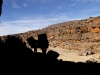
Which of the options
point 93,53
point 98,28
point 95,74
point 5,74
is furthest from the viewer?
point 98,28

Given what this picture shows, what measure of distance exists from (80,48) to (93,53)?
24.3ft

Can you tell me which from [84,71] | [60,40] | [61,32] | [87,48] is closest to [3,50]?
[84,71]

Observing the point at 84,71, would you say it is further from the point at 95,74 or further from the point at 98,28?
the point at 98,28

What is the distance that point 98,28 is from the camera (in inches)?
2264

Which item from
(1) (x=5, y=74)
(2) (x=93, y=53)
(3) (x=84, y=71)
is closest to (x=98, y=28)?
(2) (x=93, y=53)

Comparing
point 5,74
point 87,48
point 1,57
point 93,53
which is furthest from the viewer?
point 87,48

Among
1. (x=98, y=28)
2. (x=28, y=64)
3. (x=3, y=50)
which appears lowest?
(x=28, y=64)

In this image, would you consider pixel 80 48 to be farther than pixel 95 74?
Yes

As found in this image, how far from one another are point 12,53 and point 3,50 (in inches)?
34.4

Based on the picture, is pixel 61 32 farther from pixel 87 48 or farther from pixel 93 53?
pixel 93 53

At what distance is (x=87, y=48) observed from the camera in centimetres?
4678

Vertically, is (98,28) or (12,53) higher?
(98,28)

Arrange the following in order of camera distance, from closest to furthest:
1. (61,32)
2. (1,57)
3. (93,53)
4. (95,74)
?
1. (1,57)
2. (95,74)
3. (93,53)
4. (61,32)

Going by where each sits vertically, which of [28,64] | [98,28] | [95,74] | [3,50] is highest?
[98,28]
